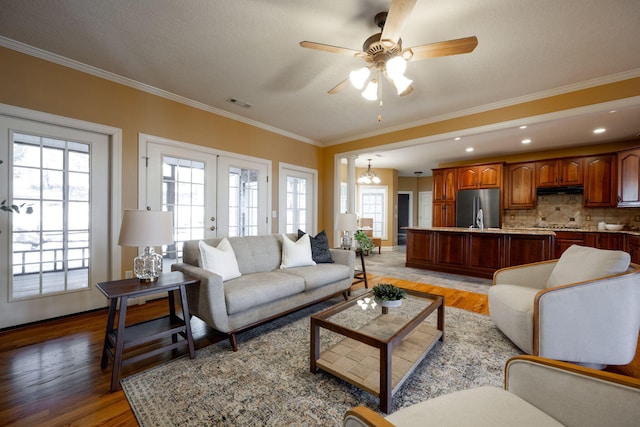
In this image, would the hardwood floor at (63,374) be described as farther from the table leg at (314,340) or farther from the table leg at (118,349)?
the table leg at (314,340)

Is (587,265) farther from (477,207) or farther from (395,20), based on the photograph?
(477,207)

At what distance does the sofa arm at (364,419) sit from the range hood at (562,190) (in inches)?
278

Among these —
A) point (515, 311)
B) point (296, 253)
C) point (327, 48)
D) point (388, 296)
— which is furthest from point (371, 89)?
point (515, 311)

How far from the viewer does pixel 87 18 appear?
214 centimetres

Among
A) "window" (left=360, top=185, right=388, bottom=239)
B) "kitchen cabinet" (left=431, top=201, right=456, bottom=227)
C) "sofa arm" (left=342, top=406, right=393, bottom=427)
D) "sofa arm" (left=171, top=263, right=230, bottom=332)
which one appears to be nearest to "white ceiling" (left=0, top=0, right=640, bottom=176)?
"sofa arm" (left=171, top=263, right=230, bottom=332)

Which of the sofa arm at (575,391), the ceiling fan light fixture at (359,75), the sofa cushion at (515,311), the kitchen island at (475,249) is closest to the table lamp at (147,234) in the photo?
the ceiling fan light fixture at (359,75)

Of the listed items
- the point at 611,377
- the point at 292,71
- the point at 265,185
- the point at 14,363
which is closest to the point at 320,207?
the point at 265,185

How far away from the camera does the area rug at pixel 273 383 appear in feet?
4.71

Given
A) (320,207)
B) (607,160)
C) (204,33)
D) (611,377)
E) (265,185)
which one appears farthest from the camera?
(320,207)

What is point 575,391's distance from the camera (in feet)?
2.87

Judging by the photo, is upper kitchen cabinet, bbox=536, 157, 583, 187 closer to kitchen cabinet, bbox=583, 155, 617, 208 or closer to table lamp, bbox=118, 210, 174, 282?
kitchen cabinet, bbox=583, 155, 617, 208

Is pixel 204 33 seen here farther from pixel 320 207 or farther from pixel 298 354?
pixel 320 207

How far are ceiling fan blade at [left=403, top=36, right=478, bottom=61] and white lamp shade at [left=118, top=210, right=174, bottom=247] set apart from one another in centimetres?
233

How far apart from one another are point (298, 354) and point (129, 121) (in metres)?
3.26
